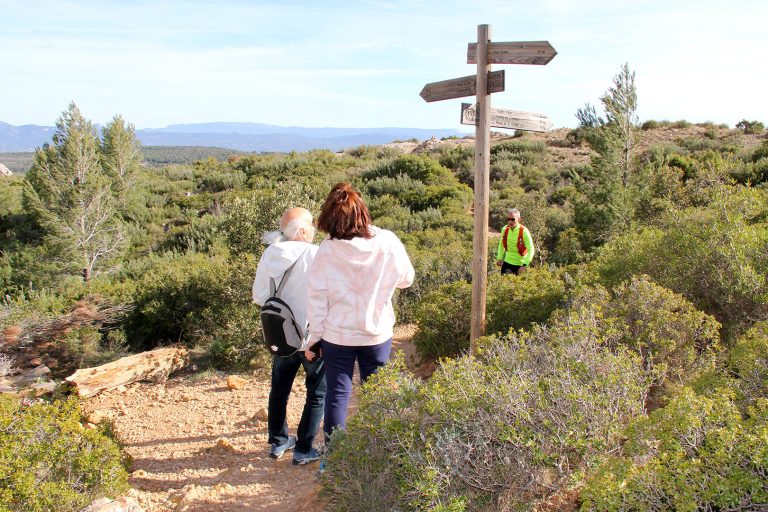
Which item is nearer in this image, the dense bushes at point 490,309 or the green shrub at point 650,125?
the dense bushes at point 490,309

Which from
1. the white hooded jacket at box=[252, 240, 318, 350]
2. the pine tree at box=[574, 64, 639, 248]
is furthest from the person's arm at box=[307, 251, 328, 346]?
the pine tree at box=[574, 64, 639, 248]

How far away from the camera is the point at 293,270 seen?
10.9 ft

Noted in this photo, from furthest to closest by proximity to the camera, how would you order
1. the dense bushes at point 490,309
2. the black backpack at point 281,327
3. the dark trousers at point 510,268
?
the dark trousers at point 510,268
the dense bushes at point 490,309
the black backpack at point 281,327

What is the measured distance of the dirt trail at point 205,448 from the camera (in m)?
3.16

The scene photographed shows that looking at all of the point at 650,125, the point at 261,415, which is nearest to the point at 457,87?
the point at 261,415

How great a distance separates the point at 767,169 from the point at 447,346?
15771 millimetres

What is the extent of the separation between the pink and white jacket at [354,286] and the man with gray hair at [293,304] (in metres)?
0.23

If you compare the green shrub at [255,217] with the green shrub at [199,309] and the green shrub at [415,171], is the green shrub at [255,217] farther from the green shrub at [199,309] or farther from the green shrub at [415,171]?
the green shrub at [415,171]

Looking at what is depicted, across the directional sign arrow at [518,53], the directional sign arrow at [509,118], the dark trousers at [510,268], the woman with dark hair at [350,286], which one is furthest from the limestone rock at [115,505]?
the dark trousers at [510,268]

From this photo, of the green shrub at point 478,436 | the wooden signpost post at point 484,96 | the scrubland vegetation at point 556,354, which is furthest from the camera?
the wooden signpost post at point 484,96

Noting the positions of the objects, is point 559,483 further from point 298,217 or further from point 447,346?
point 447,346

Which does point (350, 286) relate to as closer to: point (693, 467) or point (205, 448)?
point (693, 467)

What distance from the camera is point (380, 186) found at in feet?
64.0

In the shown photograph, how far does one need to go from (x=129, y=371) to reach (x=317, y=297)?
3.18 m
